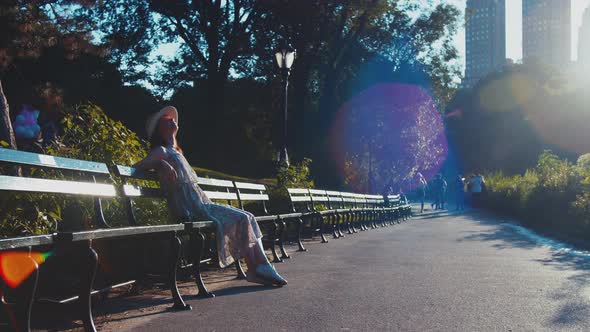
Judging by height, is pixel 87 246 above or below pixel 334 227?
above

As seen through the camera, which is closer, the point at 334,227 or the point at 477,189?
the point at 334,227

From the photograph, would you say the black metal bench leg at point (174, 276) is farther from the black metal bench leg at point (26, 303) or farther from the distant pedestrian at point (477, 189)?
the distant pedestrian at point (477, 189)

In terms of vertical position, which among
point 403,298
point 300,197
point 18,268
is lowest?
point 403,298

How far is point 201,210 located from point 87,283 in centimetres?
257

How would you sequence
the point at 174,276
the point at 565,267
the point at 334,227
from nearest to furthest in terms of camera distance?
1. the point at 174,276
2. the point at 565,267
3. the point at 334,227

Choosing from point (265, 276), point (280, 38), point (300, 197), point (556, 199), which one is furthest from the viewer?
point (280, 38)

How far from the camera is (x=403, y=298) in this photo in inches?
253

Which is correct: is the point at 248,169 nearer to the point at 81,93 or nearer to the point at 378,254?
the point at 81,93

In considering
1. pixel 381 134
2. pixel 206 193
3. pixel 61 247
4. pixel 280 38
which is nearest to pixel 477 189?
pixel 381 134

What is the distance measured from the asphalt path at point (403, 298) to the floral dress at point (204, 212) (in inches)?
17.9

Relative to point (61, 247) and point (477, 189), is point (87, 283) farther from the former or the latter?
point (477, 189)

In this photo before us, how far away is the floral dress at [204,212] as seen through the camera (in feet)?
23.0

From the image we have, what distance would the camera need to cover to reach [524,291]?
6.95m

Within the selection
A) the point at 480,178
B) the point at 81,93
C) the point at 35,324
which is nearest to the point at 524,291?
the point at 35,324
